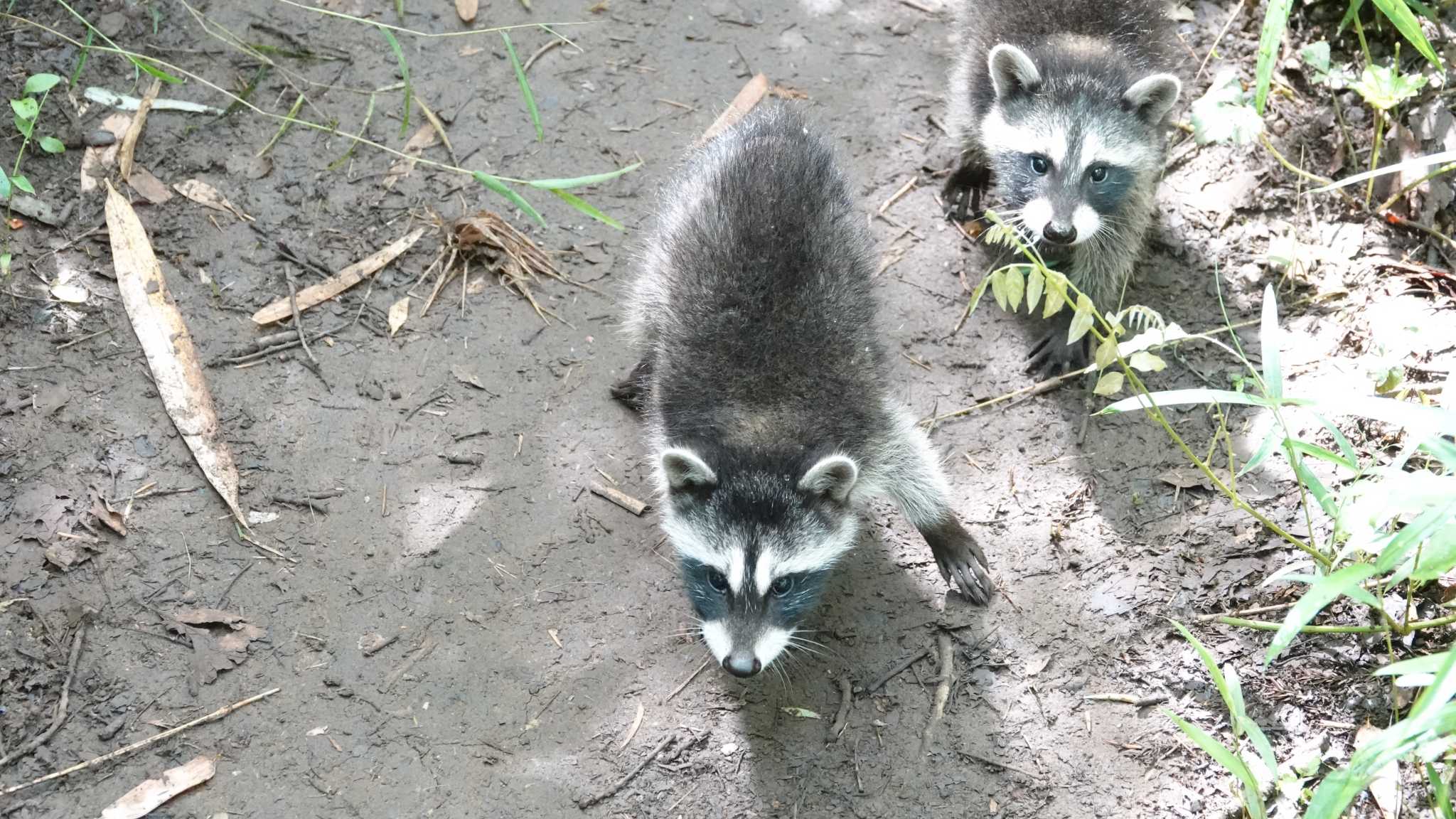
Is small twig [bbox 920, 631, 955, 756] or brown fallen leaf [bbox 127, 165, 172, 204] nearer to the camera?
small twig [bbox 920, 631, 955, 756]

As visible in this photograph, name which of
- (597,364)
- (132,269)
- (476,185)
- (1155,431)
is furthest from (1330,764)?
(132,269)

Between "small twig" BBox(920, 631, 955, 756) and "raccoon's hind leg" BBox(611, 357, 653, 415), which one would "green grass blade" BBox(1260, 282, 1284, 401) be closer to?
"small twig" BBox(920, 631, 955, 756)

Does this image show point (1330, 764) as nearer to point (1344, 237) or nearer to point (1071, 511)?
point (1071, 511)

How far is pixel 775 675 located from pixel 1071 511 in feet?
4.81

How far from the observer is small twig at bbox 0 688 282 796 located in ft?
12.3

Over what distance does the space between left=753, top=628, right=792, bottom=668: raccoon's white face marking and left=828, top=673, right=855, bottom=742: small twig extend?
0.38 m

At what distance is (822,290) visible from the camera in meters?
4.49

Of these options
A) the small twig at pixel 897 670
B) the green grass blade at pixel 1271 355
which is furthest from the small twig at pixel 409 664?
the green grass blade at pixel 1271 355

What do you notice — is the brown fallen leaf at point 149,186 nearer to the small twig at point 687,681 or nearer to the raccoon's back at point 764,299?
the raccoon's back at point 764,299

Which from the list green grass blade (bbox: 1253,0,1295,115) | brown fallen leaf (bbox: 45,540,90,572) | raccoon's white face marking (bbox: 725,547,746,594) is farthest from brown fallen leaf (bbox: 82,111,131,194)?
green grass blade (bbox: 1253,0,1295,115)

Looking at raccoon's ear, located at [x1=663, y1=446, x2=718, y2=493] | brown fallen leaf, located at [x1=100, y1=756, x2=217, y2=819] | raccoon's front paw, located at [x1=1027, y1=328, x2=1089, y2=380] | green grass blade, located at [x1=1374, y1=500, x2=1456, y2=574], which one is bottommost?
brown fallen leaf, located at [x1=100, y1=756, x2=217, y2=819]

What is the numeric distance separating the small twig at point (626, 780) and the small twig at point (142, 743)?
120cm

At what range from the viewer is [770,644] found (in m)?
3.90

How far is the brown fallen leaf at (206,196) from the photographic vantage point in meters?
5.37
